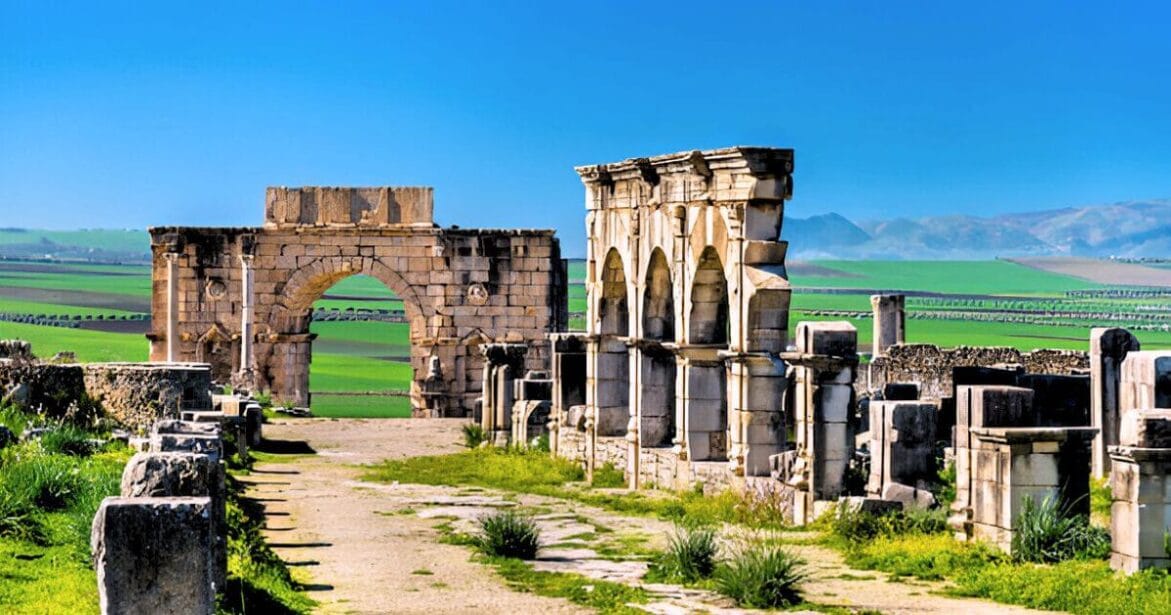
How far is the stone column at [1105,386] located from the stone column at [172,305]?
890 inches

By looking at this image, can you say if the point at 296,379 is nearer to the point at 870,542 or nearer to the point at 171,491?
the point at 870,542

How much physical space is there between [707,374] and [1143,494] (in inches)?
357

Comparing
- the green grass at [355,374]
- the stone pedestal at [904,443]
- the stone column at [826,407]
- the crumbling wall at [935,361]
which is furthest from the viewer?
the green grass at [355,374]

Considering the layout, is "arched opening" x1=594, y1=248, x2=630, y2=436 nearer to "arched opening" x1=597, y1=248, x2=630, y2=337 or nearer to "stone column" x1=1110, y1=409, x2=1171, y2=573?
"arched opening" x1=597, y1=248, x2=630, y2=337

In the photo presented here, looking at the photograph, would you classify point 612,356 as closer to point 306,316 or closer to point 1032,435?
point 1032,435

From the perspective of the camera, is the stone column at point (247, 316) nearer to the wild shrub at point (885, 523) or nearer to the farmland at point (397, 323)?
the farmland at point (397, 323)

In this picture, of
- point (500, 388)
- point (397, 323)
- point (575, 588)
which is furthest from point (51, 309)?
point (575, 588)

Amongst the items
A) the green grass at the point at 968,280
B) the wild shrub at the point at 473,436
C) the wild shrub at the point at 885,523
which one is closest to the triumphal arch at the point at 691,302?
the wild shrub at the point at 885,523

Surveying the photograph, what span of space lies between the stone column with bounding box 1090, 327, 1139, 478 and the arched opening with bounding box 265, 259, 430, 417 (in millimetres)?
20413

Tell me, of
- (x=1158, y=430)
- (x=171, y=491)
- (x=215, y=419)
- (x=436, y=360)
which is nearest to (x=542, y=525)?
(x=215, y=419)

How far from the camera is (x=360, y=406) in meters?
48.2

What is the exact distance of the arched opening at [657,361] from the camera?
25531 mm

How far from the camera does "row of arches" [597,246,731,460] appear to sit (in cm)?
2369

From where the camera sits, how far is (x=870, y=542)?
17859mm
